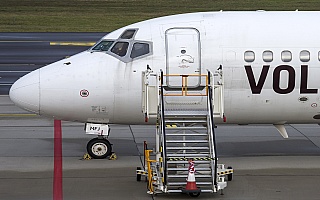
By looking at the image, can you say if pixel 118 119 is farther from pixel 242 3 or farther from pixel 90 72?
pixel 242 3

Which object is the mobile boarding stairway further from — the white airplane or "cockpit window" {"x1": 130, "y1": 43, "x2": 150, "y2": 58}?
"cockpit window" {"x1": 130, "y1": 43, "x2": 150, "y2": 58}

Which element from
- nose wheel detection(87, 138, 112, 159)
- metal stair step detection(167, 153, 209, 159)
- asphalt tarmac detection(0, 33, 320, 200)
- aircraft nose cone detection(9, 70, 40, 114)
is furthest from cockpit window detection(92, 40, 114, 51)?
metal stair step detection(167, 153, 209, 159)

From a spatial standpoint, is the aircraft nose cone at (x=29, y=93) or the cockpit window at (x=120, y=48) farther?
the cockpit window at (x=120, y=48)

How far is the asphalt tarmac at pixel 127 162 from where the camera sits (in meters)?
19.1

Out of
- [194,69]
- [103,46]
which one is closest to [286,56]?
[194,69]

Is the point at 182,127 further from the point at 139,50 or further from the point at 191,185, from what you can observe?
the point at 139,50

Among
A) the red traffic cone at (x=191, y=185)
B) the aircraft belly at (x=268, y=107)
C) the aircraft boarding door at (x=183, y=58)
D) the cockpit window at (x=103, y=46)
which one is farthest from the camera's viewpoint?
the cockpit window at (x=103, y=46)

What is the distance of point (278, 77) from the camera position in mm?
21578

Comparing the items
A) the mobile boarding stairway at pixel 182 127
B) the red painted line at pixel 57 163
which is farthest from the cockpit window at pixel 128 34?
the red painted line at pixel 57 163

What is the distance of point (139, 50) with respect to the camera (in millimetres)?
21625

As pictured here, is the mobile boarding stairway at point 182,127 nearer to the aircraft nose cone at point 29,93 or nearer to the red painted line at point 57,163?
the red painted line at point 57,163

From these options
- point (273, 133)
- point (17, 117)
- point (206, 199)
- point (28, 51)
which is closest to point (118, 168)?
point (206, 199)

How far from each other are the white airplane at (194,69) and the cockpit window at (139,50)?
3 centimetres

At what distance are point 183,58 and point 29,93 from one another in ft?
13.0
